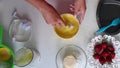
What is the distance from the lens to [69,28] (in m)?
1.10

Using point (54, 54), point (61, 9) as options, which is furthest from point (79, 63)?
point (61, 9)

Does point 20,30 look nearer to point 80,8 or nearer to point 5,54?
point 5,54

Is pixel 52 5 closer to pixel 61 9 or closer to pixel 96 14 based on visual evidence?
pixel 61 9

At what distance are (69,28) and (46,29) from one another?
0.27 ft

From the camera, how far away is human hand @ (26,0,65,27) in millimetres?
1072

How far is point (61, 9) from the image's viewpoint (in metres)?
1.13

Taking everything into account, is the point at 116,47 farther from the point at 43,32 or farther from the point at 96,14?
the point at 43,32

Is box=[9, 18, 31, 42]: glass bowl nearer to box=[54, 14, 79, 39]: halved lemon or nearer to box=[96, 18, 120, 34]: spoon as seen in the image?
box=[54, 14, 79, 39]: halved lemon

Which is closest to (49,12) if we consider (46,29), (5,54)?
(46,29)

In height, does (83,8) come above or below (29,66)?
above

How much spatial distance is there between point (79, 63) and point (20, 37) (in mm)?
222

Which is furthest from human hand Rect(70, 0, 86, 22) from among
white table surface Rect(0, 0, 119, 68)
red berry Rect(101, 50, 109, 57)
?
red berry Rect(101, 50, 109, 57)

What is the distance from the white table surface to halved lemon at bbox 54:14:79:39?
0.7 inches

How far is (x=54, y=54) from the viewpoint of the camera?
1.11m
